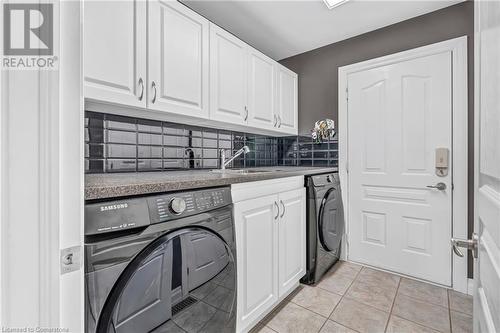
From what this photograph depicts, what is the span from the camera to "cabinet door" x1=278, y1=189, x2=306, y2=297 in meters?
1.68

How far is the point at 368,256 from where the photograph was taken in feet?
7.80

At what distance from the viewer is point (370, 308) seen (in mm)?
1712

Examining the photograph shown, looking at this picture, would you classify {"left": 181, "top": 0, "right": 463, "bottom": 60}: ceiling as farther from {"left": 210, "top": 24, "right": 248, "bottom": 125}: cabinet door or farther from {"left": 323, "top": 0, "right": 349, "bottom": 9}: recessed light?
{"left": 210, "top": 24, "right": 248, "bottom": 125}: cabinet door

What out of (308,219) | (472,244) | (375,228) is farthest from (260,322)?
(375,228)

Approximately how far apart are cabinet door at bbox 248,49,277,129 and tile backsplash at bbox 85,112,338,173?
373 millimetres

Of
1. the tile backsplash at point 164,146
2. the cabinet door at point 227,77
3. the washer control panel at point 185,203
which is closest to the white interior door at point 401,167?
the tile backsplash at point 164,146

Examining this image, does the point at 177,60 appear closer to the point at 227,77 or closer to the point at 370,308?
the point at 227,77

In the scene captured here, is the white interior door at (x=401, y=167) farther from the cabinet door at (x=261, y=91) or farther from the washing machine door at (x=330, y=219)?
the cabinet door at (x=261, y=91)

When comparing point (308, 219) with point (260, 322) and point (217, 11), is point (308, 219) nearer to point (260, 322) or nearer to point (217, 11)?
point (260, 322)

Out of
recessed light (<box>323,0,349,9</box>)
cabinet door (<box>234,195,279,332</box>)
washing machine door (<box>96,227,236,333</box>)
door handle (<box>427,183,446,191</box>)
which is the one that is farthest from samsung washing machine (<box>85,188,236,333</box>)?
door handle (<box>427,183,446,191</box>)

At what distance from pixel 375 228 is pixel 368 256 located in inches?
11.5

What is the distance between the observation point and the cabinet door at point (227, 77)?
1790 millimetres

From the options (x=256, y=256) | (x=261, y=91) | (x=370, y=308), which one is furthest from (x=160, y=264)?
(x=261, y=91)

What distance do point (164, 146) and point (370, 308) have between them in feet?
6.34
